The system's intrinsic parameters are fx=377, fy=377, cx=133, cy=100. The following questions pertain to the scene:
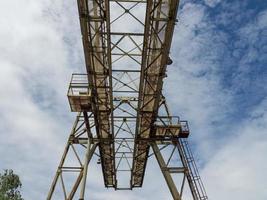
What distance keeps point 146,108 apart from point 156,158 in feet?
13.2

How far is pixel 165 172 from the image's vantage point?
21.1 meters

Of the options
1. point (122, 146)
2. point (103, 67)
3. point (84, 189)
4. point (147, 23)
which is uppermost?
point (122, 146)

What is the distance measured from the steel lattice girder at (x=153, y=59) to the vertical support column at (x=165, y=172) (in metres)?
0.67

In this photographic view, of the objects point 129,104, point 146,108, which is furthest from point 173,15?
point 129,104

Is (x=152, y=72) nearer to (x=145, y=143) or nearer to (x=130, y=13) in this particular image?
(x=130, y=13)

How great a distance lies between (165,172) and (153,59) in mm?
7855

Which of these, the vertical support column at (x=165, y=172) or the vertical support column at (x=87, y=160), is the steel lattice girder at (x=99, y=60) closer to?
the vertical support column at (x=87, y=160)

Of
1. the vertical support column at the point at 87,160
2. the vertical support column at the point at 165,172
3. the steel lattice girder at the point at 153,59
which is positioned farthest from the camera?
the vertical support column at the point at 165,172

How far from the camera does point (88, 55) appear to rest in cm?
1547

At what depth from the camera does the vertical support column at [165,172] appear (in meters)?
20.6

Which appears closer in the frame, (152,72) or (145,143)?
(152,72)

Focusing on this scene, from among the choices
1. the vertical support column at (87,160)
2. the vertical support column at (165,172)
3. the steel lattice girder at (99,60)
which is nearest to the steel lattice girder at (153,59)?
the vertical support column at (165,172)

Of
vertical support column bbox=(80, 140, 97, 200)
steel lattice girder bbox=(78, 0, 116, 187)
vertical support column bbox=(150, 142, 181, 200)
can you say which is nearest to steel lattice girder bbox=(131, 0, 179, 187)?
vertical support column bbox=(150, 142, 181, 200)

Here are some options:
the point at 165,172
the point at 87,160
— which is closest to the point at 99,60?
the point at 87,160
